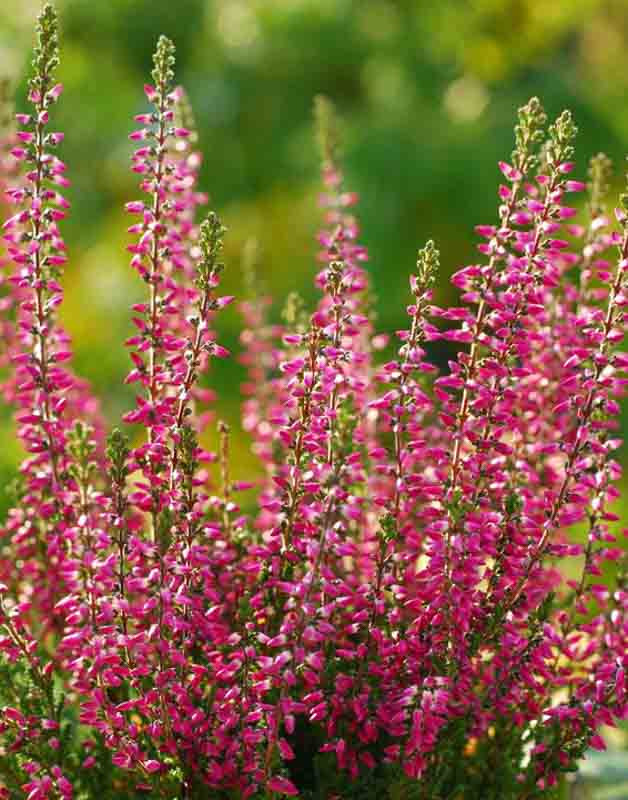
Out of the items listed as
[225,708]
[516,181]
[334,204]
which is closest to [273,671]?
[225,708]

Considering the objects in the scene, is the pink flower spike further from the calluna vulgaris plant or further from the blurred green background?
the blurred green background

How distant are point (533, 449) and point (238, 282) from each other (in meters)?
3.50

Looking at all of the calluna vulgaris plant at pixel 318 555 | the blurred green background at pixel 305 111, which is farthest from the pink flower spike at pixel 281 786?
the blurred green background at pixel 305 111

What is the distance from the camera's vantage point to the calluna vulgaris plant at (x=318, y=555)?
2.82 feet

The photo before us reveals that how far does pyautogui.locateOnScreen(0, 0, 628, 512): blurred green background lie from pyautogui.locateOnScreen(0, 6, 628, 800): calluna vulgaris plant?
9.81 ft

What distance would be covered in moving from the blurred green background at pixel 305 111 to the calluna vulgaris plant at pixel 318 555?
2.99 meters

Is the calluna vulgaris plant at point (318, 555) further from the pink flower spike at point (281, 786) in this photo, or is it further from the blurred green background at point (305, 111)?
the blurred green background at point (305, 111)

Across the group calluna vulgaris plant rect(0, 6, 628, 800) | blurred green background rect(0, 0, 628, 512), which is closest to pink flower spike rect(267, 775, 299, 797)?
calluna vulgaris plant rect(0, 6, 628, 800)

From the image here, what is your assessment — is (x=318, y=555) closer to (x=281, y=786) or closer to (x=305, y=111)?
(x=281, y=786)

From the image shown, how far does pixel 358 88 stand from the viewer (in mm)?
6086

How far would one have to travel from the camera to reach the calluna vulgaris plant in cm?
86

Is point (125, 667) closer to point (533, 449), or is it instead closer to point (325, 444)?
point (325, 444)

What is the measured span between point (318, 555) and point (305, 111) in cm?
503

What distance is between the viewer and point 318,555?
77cm
